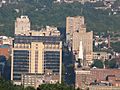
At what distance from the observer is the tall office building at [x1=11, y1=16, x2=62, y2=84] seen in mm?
56250

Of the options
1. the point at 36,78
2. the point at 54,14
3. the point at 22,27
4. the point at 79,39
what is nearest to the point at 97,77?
the point at 36,78

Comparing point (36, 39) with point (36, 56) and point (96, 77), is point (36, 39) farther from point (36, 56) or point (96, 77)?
point (96, 77)

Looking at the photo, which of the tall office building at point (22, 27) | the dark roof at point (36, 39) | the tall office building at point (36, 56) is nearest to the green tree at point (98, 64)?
the tall office building at point (22, 27)

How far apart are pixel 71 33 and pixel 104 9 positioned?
969 inches

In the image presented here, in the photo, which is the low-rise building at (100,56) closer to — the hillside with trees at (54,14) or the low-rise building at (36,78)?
the hillside with trees at (54,14)

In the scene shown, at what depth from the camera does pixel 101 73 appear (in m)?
58.8

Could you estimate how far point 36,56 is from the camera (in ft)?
186

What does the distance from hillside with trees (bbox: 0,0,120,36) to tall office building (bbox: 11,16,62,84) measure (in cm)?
2479

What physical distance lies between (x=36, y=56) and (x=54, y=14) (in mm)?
36421

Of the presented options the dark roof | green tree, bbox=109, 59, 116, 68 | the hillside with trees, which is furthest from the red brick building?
the hillside with trees

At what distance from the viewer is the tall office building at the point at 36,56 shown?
185ft

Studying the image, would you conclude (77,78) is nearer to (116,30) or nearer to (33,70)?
(33,70)

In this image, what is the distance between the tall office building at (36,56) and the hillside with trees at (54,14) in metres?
24.8

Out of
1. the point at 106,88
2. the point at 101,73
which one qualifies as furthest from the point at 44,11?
the point at 106,88
